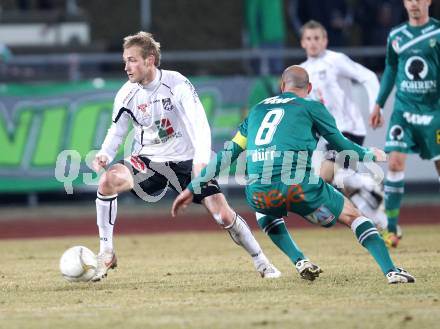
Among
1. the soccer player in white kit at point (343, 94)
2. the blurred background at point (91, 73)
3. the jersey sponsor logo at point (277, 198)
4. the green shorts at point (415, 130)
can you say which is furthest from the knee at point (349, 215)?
the blurred background at point (91, 73)

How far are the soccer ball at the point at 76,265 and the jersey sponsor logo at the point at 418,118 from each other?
4.23 meters

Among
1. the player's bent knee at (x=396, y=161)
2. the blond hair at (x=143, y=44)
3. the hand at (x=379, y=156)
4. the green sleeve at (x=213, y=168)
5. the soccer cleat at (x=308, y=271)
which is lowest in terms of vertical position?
the player's bent knee at (x=396, y=161)

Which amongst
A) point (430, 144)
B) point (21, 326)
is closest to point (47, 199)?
point (430, 144)

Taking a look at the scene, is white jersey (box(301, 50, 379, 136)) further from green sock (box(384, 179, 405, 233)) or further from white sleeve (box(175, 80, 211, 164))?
white sleeve (box(175, 80, 211, 164))

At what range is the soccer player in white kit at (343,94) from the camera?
12273 millimetres

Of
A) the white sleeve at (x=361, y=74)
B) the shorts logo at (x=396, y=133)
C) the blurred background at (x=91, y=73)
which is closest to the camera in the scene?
the shorts logo at (x=396, y=133)

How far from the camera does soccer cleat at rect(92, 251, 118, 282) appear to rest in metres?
8.94

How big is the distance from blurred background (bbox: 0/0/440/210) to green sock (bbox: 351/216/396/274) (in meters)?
9.56

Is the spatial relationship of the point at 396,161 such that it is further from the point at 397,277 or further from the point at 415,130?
the point at 397,277

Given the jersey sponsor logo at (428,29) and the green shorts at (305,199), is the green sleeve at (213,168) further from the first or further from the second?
the jersey sponsor logo at (428,29)

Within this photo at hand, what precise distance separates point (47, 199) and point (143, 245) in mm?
5856

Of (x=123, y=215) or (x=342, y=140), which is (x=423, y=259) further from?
(x=123, y=215)

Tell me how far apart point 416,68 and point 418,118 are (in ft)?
A: 1.74

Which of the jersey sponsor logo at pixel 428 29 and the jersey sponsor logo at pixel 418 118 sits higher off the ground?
the jersey sponsor logo at pixel 428 29
